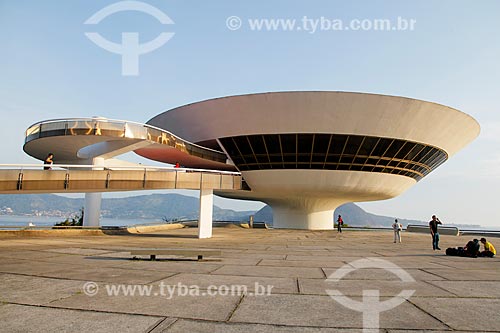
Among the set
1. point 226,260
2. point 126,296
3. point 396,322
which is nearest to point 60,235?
point 226,260

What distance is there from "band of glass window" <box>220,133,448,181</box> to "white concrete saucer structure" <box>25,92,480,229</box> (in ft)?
0.30

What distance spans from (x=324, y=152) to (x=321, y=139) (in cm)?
156

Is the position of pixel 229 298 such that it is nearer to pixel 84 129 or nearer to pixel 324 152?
pixel 84 129

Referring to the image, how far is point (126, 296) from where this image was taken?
6.20 meters

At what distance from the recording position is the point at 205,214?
75.0 ft

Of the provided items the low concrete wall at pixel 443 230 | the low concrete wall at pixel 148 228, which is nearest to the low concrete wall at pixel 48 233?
the low concrete wall at pixel 148 228

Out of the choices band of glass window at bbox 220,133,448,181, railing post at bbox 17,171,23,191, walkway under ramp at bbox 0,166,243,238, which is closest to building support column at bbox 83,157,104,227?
walkway under ramp at bbox 0,166,243,238

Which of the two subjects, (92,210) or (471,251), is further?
(92,210)

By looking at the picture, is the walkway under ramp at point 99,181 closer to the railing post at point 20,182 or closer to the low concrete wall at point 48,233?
the railing post at point 20,182

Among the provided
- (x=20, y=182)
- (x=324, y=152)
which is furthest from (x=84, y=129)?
(x=324, y=152)

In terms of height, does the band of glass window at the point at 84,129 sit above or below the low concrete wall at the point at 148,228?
above

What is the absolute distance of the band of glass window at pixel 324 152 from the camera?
31.7 m

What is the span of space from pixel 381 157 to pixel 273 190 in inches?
436

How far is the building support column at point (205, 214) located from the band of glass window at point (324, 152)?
10.7 m
